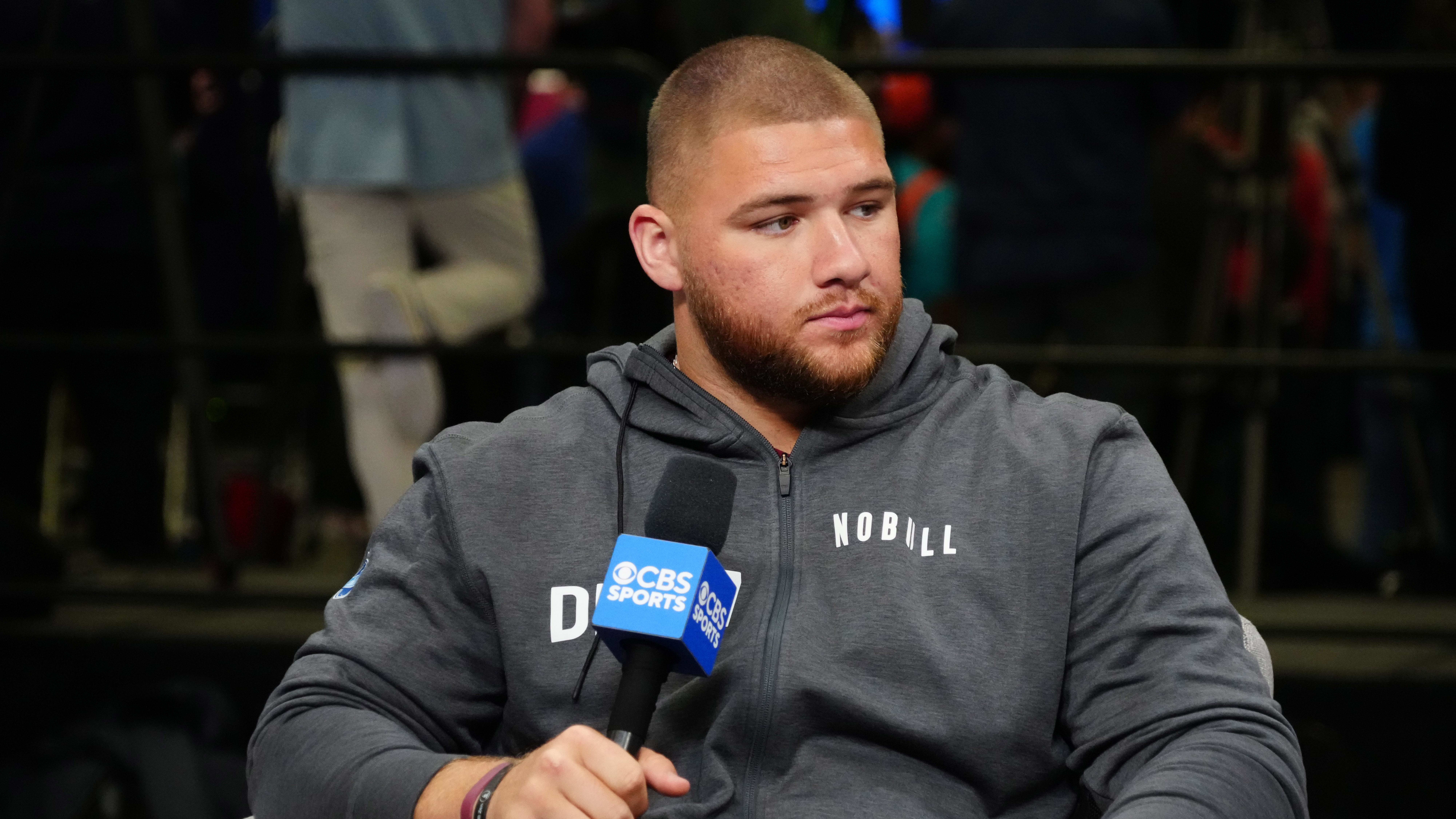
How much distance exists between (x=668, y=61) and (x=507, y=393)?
137cm

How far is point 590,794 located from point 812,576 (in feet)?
1.51

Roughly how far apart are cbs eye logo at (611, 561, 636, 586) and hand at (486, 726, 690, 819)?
0.38 ft

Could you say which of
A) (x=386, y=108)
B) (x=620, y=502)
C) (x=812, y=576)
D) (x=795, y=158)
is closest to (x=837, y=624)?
(x=812, y=576)

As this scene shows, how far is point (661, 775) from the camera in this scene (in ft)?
3.84

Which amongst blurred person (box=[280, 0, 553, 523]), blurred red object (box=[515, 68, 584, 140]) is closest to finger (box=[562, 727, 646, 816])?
blurred person (box=[280, 0, 553, 523])

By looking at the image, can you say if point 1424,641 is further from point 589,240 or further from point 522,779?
point 522,779

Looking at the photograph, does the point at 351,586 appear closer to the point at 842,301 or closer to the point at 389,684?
the point at 389,684

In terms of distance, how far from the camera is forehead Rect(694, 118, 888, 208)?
63.8 inches

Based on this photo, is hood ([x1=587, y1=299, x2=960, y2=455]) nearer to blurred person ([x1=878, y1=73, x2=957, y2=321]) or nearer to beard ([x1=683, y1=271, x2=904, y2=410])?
beard ([x1=683, y1=271, x2=904, y2=410])

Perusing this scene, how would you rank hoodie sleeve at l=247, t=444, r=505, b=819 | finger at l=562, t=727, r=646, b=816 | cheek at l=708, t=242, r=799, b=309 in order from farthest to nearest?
cheek at l=708, t=242, r=799, b=309
hoodie sleeve at l=247, t=444, r=505, b=819
finger at l=562, t=727, r=646, b=816

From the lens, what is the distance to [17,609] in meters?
3.09

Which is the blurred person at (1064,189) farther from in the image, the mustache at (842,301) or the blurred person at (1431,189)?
the mustache at (842,301)

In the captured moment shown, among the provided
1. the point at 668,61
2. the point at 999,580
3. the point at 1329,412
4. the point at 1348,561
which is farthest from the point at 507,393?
the point at 999,580

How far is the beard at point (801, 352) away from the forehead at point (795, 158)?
12 cm
